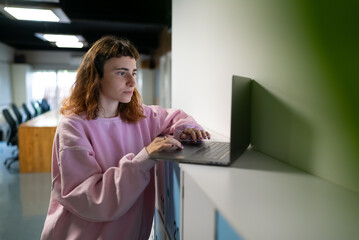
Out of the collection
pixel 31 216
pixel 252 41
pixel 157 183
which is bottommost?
pixel 31 216

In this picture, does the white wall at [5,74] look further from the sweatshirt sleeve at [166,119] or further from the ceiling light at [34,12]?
the sweatshirt sleeve at [166,119]

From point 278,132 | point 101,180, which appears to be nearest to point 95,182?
point 101,180

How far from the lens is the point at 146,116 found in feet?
5.10

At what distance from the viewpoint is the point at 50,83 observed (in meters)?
11.1

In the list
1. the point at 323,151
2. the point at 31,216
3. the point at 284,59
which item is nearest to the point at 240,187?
the point at 323,151

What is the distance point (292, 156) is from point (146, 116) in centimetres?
82

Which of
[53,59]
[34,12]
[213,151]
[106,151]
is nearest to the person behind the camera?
[213,151]

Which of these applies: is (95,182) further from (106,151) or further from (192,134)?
(192,134)

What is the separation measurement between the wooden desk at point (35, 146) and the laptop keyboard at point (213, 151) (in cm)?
390

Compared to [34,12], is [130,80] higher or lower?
lower

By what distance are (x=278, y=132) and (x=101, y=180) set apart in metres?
0.74

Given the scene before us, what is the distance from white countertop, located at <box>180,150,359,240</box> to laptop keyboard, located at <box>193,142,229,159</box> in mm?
98

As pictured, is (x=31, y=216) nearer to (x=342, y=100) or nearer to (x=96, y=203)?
(x=96, y=203)

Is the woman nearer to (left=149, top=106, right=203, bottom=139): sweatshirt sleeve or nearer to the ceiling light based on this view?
(left=149, top=106, right=203, bottom=139): sweatshirt sleeve
